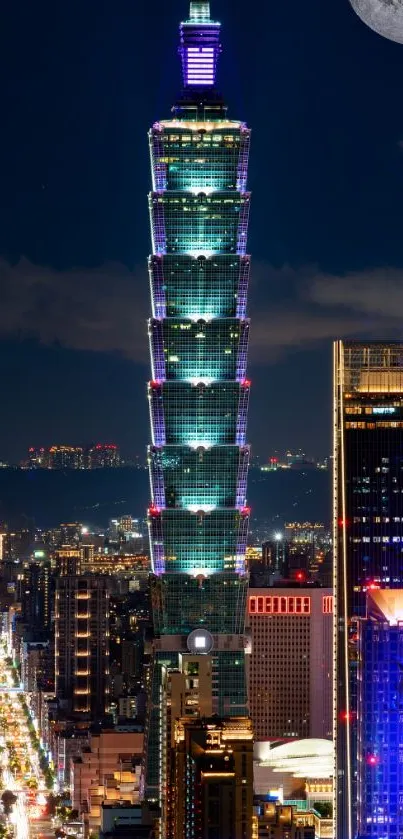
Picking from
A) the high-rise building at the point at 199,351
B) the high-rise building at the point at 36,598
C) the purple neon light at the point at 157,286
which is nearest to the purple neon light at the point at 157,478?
the high-rise building at the point at 199,351

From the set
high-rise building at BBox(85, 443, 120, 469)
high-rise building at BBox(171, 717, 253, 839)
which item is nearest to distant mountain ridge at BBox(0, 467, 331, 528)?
high-rise building at BBox(85, 443, 120, 469)

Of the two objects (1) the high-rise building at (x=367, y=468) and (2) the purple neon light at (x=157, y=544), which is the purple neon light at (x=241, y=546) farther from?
(1) the high-rise building at (x=367, y=468)

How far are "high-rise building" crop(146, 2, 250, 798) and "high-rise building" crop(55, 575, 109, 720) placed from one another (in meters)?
4.90

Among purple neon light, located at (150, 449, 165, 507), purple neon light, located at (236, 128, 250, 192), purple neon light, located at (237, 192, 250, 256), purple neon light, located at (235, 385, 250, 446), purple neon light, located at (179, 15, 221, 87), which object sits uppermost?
purple neon light, located at (179, 15, 221, 87)

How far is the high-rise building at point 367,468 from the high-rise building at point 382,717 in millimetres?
3415

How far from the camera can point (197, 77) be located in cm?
2123

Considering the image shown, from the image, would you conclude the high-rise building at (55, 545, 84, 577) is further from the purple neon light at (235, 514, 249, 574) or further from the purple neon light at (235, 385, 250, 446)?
the purple neon light at (235, 385, 250, 446)

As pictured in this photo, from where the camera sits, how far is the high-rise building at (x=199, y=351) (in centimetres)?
2094

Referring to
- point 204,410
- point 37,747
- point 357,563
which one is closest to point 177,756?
point 357,563

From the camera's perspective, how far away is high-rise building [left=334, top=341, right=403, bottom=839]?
17375mm

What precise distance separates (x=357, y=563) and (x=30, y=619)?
59.9ft

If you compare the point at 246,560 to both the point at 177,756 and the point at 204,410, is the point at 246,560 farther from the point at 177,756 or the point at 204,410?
the point at 177,756

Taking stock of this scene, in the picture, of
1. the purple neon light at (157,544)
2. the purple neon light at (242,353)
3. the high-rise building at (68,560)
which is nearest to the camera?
the purple neon light at (242,353)

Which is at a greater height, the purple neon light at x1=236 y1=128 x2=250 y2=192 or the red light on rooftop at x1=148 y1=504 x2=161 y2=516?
the purple neon light at x1=236 y1=128 x2=250 y2=192
